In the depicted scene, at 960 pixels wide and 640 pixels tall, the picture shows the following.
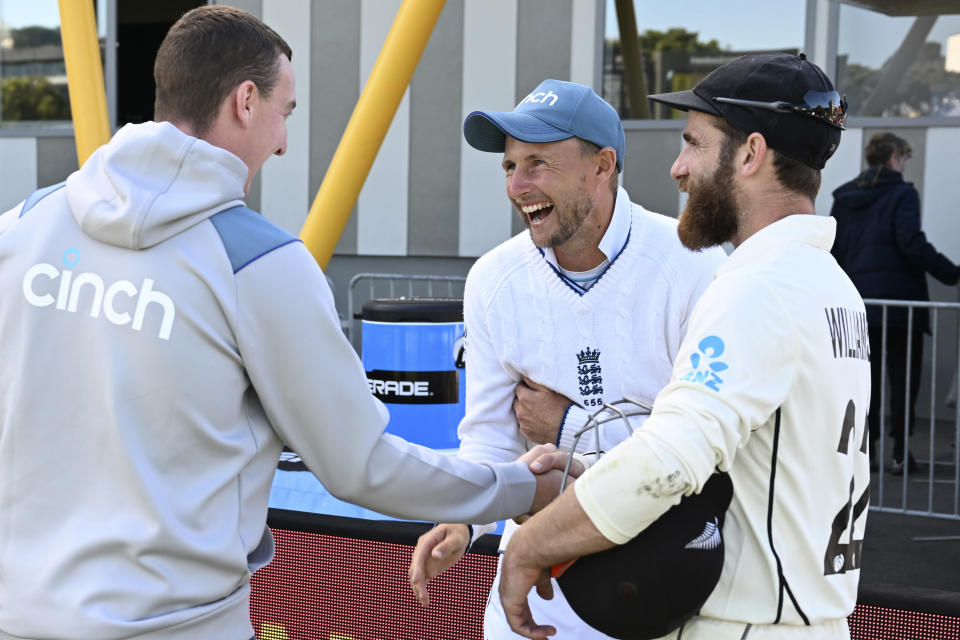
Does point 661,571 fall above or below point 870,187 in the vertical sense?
below

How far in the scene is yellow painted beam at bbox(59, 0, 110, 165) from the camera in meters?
7.27

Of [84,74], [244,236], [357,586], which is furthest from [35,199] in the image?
[84,74]

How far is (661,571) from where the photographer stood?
182cm

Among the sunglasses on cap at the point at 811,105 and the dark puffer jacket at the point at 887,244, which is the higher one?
the sunglasses on cap at the point at 811,105

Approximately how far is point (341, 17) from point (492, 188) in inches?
96.9

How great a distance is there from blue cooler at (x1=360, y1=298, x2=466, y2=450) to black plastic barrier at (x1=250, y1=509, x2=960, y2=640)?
5.29 feet

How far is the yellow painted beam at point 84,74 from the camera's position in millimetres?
7270

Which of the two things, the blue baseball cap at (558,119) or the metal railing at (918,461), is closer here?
the blue baseball cap at (558,119)

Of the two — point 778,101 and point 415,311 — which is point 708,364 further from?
point 415,311

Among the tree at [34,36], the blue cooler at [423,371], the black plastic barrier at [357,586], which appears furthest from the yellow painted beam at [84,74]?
the tree at [34,36]

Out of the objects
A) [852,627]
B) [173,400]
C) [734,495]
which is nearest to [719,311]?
[734,495]

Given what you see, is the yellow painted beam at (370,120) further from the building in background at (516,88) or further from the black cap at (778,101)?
the black cap at (778,101)

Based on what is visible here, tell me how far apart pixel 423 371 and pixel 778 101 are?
3.51 m

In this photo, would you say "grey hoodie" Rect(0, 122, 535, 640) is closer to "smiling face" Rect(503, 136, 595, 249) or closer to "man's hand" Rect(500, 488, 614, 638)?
"man's hand" Rect(500, 488, 614, 638)
